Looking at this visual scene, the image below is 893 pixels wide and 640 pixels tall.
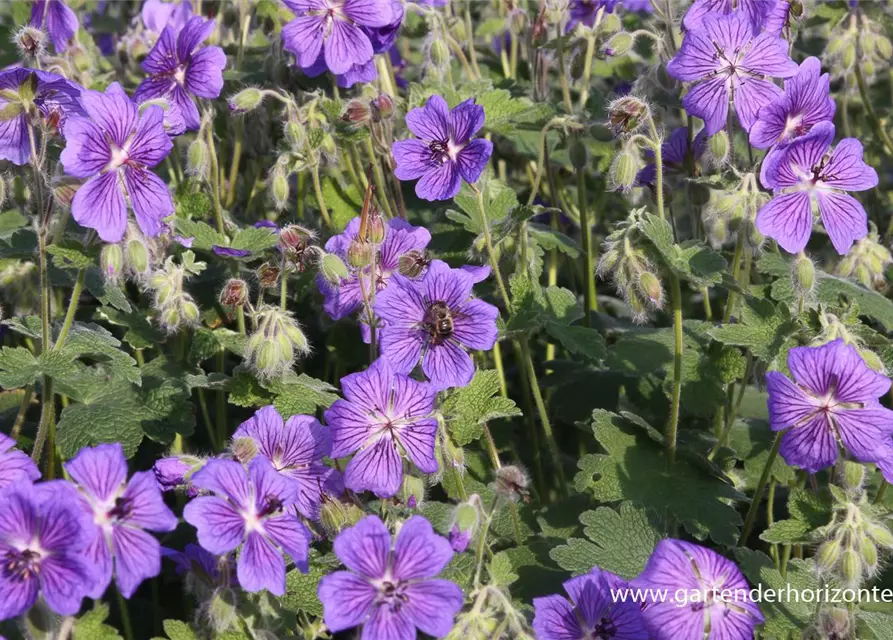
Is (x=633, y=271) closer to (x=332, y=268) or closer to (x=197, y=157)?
(x=332, y=268)

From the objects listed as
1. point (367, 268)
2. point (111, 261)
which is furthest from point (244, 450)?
point (367, 268)

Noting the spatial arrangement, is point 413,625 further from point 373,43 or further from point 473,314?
point 373,43

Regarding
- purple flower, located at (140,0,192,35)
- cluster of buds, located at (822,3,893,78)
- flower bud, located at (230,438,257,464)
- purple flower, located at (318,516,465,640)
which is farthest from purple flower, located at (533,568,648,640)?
purple flower, located at (140,0,192,35)

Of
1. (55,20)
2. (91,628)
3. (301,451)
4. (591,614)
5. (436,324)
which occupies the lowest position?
(91,628)

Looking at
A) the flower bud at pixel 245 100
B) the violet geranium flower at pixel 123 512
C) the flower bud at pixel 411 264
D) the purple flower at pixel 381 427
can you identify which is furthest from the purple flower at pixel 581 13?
the violet geranium flower at pixel 123 512

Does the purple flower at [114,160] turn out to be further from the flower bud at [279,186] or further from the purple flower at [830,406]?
the purple flower at [830,406]

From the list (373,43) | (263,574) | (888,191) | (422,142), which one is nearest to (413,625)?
(263,574)
